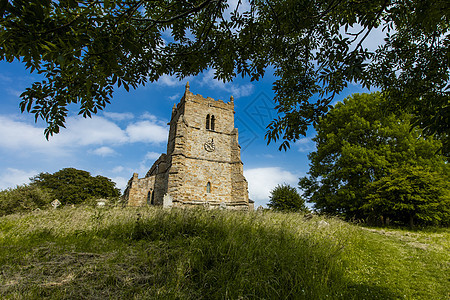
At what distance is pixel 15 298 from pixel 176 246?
2265mm

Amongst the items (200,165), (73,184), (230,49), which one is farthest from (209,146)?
(73,184)

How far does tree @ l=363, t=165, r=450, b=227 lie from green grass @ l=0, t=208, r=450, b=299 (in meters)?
7.88

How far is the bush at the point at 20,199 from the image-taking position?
17219mm

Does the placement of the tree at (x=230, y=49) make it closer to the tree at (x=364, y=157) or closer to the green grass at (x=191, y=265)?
the green grass at (x=191, y=265)

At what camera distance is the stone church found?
69.4 feet

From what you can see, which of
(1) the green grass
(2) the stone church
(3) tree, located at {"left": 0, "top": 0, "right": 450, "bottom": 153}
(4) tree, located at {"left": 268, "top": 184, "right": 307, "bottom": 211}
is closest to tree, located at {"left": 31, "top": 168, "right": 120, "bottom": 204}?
(2) the stone church

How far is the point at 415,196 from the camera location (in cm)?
1184

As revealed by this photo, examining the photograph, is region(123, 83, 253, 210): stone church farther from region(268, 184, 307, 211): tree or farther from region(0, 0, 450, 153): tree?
region(0, 0, 450, 153): tree

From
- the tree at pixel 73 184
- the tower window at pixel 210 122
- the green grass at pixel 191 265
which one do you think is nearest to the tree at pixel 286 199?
the tower window at pixel 210 122

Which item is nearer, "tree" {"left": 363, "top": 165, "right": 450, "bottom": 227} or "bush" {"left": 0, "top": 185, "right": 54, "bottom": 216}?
"tree" {"left": 363, "top": 165, "right": 450, "bottom": 227}

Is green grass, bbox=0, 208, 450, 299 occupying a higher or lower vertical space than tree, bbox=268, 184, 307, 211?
lower

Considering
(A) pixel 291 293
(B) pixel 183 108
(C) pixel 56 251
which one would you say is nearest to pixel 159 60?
(C) pixel 56 251

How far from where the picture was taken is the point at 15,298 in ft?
7.64

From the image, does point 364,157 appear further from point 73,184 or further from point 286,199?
point 73,184
